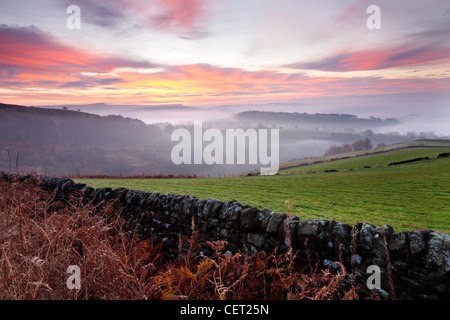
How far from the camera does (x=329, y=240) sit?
4605 mm

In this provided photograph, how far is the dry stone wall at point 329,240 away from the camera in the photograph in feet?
12.2

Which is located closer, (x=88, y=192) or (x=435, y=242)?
(x=435, y=242)

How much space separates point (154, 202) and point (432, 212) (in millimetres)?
9590

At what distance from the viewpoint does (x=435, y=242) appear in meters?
3.71

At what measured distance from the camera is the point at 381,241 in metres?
4.09

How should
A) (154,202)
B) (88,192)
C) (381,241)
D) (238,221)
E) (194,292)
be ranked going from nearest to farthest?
(381,241) → (194,292) → (238,221) → (154,202) → (88,192)

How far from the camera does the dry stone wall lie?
12.2 ft

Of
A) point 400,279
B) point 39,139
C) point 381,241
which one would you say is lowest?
point 400,279
